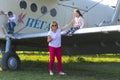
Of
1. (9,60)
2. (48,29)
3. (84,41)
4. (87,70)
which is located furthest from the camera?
(48,29)

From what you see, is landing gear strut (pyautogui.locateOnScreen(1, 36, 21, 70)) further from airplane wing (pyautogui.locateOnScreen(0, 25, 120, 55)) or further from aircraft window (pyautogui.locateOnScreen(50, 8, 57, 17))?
aircraft window (pyautogui.locateOnScreen(50, 8, 57, 17))

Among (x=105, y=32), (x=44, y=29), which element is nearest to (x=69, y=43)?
(x=44, y=29)

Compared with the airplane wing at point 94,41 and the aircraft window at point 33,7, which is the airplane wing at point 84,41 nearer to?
the airplane wing at point 94,41

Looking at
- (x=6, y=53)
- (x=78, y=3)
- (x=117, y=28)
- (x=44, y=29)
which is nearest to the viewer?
(x=117, y=28)

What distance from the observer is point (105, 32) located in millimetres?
10977

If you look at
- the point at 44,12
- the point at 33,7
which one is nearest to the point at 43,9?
the point at 44,12

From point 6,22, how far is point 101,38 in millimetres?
3180

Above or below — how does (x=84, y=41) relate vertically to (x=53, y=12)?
below

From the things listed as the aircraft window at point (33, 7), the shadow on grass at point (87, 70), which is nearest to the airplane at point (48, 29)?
the aircraft window at point (33, 7)

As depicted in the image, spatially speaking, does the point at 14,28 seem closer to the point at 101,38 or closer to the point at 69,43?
the point at 69,43

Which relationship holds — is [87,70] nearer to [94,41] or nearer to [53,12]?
[94,41]

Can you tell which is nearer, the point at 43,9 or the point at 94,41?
the point at 94,41

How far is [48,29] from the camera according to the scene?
14367 mm

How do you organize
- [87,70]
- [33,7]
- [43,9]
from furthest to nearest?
[43,9] < [33,7] < [87,70]
